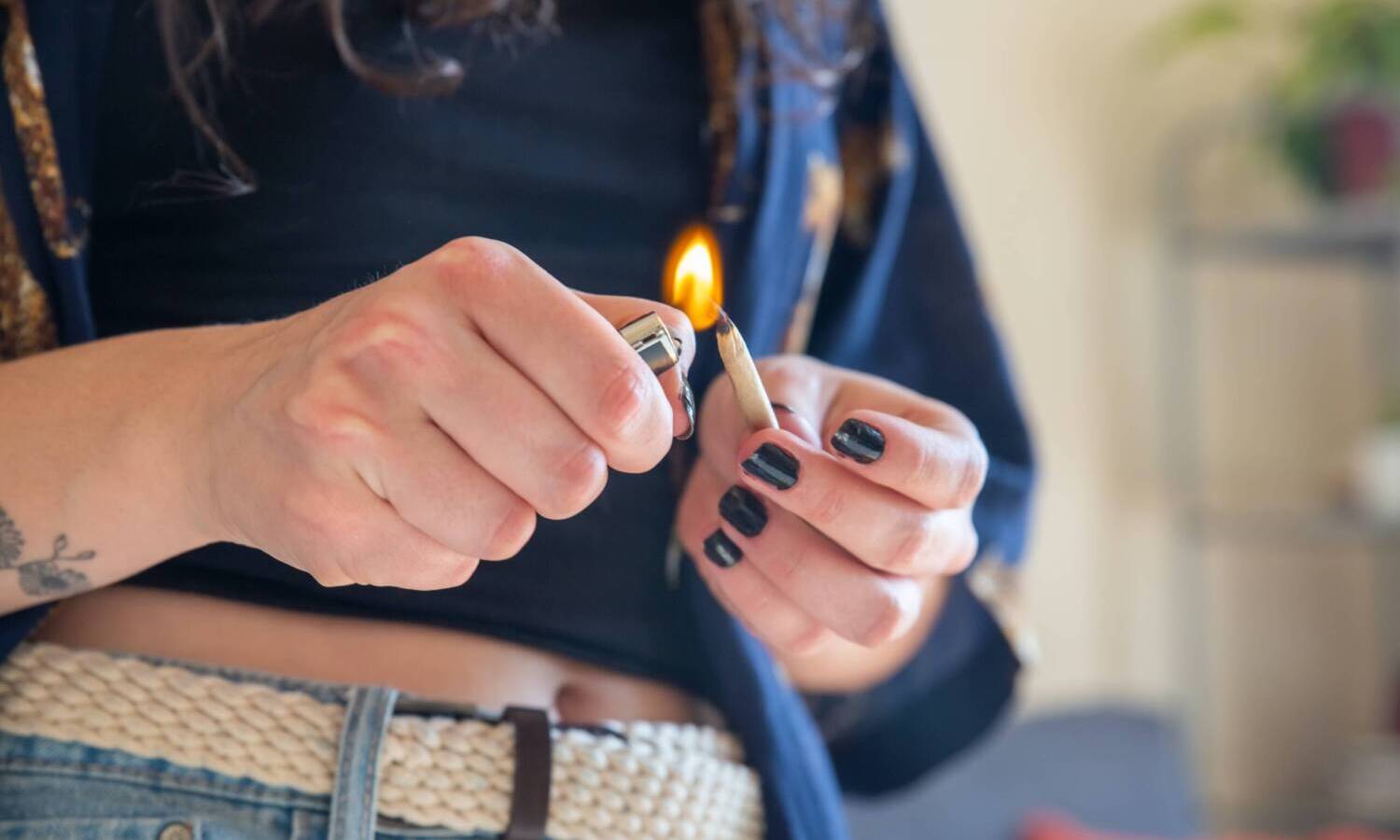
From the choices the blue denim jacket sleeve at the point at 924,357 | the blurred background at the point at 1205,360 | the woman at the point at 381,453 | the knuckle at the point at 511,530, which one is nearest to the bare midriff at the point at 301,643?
the woman at the point at 381,453

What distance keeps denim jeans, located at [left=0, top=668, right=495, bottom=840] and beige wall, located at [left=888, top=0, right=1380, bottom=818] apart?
138cm

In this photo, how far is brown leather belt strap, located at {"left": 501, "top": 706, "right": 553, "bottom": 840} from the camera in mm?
353

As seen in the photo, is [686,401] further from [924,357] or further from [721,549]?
[924,357]

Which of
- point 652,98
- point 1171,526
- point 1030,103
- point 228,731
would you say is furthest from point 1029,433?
point 1171,526

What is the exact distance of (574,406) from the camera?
24 cm

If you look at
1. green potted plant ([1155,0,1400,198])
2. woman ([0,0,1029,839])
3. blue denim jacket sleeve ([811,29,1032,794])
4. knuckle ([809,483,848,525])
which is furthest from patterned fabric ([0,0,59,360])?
green potted plant ([1155,0,1400,198])

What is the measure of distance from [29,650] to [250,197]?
0.15 m

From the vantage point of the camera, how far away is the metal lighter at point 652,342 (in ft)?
0.84

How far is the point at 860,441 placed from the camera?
12.6 inches

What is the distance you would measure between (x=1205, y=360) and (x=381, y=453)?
1769 mm

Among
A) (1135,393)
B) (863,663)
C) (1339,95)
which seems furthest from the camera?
(1135,393)

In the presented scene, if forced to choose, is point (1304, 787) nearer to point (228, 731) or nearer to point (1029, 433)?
point (1029, 433)

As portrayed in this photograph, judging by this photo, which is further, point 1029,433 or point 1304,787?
point 1304,787

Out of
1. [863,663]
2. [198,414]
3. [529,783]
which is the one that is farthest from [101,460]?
[863,663]
